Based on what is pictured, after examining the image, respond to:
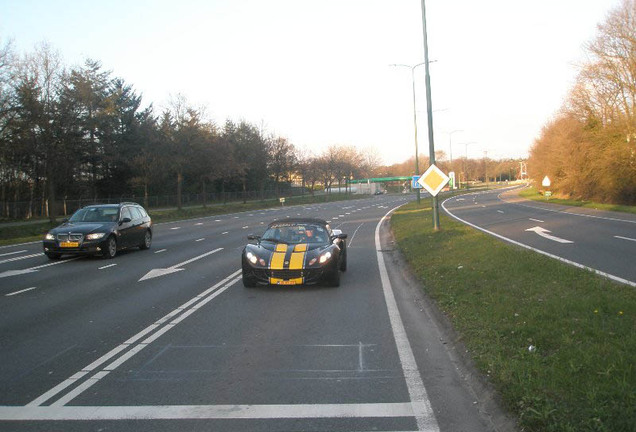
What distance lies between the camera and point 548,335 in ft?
18.9

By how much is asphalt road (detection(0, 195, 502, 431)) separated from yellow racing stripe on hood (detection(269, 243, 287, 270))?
1.74ft

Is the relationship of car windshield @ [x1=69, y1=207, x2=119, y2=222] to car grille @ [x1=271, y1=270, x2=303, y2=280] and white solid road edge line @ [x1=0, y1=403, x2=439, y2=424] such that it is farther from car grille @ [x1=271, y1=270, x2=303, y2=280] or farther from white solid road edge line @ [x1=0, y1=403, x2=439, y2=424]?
white solid road edge line @ [x1=0, y1=403, x2=439, y2=424]

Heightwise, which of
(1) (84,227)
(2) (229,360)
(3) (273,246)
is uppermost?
(1) (84,227)

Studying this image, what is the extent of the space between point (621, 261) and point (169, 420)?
442 inches

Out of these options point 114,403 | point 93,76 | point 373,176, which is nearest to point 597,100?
point 114,403

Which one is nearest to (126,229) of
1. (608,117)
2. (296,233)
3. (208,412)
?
(296,233)

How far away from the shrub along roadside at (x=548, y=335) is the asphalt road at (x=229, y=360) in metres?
0.34

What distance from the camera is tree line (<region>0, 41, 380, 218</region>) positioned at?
31.0 m

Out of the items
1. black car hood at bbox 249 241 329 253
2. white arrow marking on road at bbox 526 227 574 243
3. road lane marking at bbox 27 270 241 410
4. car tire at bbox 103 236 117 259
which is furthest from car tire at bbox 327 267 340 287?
white arrow marking on road at bbox 526 227 574 243

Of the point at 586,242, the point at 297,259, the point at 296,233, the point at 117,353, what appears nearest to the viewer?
the point at 117,353

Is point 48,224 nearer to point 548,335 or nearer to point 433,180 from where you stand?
point 433,180

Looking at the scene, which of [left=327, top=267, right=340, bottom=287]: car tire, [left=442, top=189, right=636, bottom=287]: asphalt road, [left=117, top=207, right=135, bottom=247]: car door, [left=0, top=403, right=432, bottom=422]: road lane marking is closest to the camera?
[left=0, top=403, right=432, bottom=422]: road lane marking

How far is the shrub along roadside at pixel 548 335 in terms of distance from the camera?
13.1ft

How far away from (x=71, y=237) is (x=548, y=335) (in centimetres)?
1321
